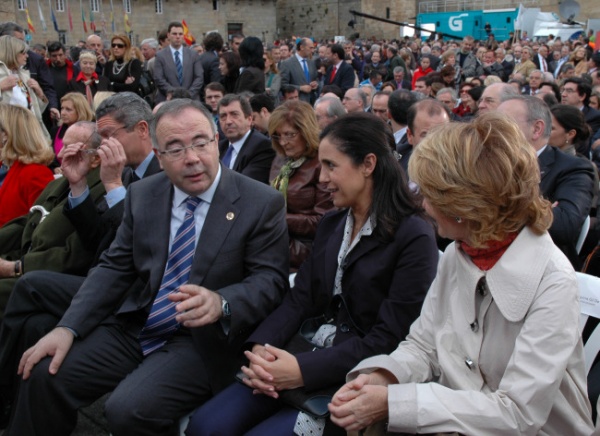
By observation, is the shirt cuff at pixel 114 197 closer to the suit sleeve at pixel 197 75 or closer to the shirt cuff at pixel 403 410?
the shirt cuff at pixel 403 410

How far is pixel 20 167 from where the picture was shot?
4051 mm

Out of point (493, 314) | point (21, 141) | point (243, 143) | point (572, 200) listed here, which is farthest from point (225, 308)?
point (243, 143)

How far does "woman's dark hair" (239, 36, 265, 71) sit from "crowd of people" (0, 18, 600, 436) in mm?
4390

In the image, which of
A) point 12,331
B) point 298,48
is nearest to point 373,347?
point 12,331

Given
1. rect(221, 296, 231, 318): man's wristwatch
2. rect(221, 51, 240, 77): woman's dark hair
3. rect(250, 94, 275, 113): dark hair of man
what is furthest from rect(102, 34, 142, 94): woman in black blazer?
rect(221, 296, 231, 318): man's wristwatch

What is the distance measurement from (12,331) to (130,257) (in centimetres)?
A: 72

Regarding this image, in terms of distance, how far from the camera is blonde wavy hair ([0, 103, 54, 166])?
4.04 m

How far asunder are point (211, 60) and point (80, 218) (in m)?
6.57

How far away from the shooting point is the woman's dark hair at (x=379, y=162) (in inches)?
96.5

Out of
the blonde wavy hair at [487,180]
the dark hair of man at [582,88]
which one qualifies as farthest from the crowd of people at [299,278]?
the dark hair of man at [582,88]

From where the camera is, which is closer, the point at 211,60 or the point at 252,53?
the point at 252,53

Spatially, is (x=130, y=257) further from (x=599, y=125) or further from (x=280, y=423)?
(x=599, y=125)

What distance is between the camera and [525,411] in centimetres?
170

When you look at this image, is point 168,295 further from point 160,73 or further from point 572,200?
point 160,73
